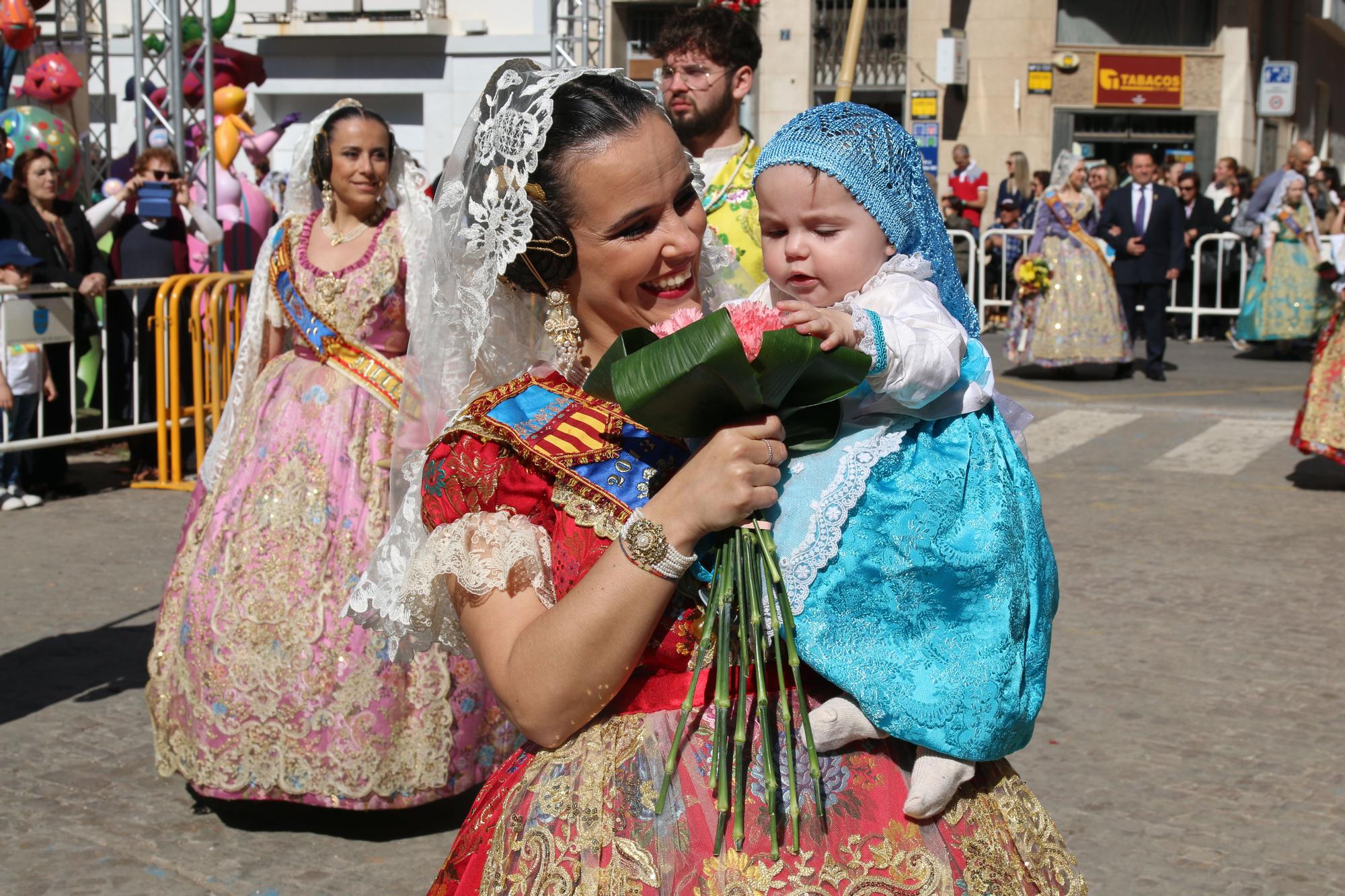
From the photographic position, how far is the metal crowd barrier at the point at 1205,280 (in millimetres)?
16812

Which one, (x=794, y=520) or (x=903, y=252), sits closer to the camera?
(x=794, y=520)

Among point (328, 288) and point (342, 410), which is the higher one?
point (328, 288)

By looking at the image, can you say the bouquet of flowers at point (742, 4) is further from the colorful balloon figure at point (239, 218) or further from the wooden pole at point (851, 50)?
the colorful balloon figure at point (239, 218)

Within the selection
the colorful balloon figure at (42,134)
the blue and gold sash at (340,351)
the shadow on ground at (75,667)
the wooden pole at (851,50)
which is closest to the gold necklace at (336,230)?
the blue and gold sash at (340,351)

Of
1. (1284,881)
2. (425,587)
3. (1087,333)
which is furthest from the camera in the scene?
(1087,333)

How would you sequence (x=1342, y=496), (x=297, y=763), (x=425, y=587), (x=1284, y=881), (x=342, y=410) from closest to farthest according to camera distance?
(x=425, y=587)
(x=1284, y=881)
(x=297, y=763)
(x=342, y=410)
(x=1342, y=496)

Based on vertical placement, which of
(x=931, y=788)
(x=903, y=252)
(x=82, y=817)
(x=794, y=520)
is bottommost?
(x=82, y=817)

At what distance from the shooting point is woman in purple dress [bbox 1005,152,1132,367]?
1388 cm

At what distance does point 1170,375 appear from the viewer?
47.2 ft

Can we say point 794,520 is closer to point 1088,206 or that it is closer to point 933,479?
point 933,479

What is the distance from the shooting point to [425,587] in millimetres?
2107

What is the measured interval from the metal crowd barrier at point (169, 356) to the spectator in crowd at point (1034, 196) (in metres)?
10.4

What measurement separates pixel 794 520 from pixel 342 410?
3.02 m

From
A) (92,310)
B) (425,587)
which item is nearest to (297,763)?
(425,587)
